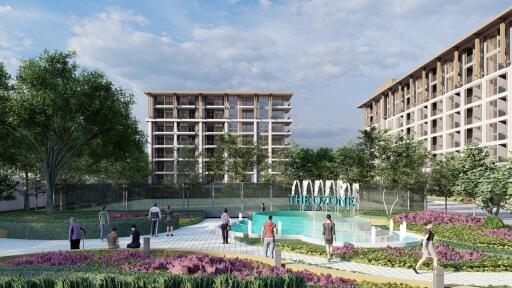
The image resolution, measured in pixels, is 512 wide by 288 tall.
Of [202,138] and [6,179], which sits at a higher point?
[202,138]

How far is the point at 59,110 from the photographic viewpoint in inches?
1137

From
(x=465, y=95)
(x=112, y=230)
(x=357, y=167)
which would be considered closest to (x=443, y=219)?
(x=357, y=167)

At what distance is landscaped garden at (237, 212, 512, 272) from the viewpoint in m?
17.0

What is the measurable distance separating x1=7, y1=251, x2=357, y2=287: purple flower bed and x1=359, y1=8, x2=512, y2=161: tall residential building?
4635 cm

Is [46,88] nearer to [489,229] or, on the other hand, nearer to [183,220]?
[183,220]

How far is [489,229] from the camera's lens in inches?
1030

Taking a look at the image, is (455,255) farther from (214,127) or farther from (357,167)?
(214,127)

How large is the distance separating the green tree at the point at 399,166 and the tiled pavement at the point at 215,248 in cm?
1602

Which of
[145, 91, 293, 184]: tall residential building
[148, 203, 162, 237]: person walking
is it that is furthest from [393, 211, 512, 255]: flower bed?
[145, 91, 293, 184]: tall residential building

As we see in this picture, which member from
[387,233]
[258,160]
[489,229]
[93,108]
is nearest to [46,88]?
[93,108]

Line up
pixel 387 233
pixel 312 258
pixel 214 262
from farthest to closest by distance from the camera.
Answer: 1. pixel 387 233
2. pixel 312 258
3. pixel 214 262

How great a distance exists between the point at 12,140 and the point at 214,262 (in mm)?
25485

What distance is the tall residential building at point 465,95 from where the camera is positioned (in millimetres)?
55031

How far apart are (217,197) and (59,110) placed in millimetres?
16518
